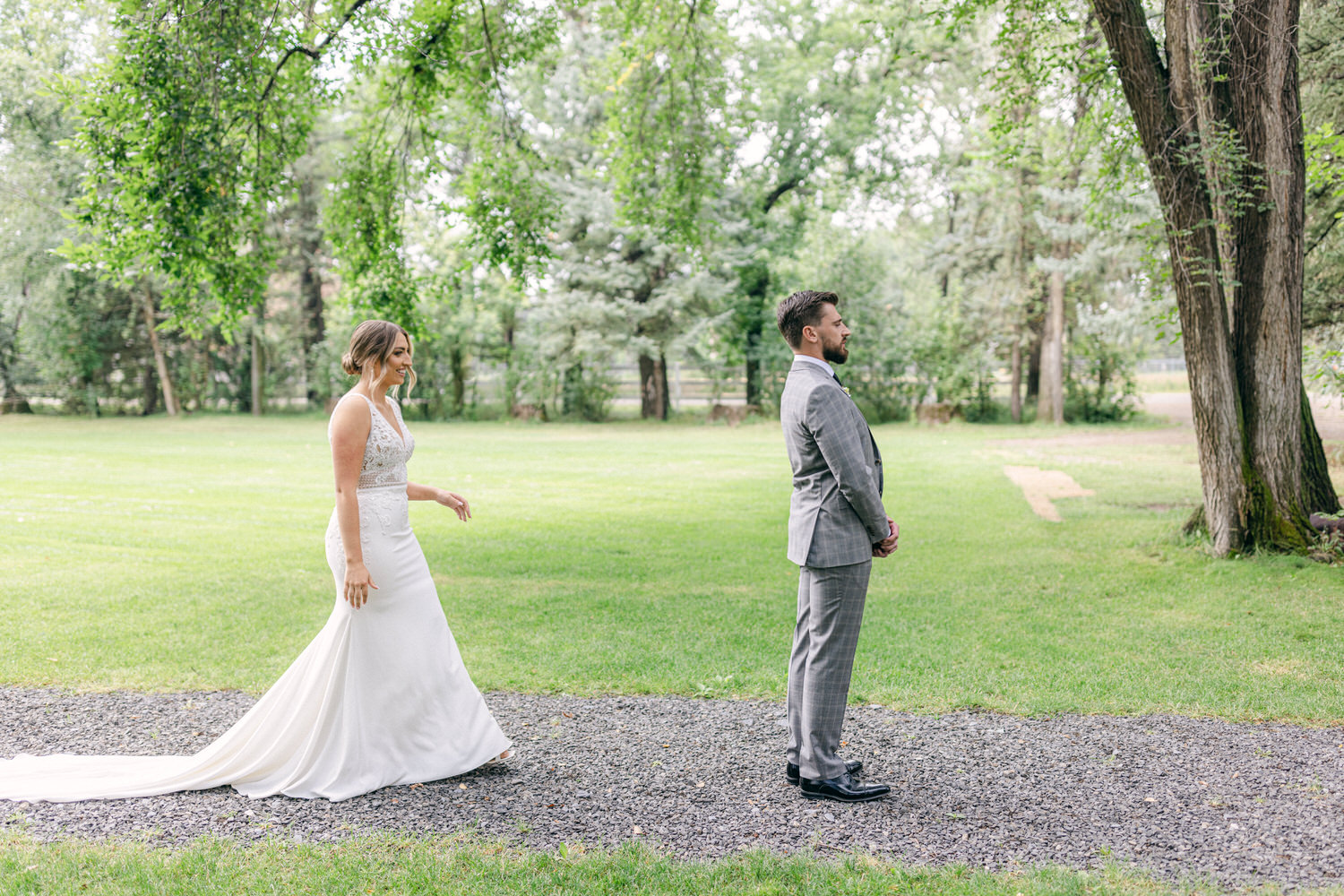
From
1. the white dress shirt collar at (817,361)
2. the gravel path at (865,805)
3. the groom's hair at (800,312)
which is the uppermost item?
the groom's hair at (800,312)

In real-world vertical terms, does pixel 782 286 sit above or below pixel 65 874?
above

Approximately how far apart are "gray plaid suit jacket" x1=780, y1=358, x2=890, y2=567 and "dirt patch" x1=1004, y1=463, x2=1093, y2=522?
8.97 m

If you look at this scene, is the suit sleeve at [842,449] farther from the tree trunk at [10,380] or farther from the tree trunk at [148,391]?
the tree trunk at [10,380]

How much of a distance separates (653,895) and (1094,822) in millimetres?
1847

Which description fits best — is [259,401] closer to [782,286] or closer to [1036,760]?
[782,286]

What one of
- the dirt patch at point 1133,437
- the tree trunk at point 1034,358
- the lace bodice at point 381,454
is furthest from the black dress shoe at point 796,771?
the tree trunk at point 1034,358

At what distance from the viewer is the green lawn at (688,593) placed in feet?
19.7

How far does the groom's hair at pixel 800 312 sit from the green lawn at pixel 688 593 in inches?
95.9

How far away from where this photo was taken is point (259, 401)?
3609cm

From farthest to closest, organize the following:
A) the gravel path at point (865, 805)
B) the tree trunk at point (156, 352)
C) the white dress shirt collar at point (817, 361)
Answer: the tree trunk at point (156, 352) → the white dress shirt collar at point (817, 361) → the gravel path at point (865, 805)

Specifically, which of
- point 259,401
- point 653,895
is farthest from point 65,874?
point 259,401

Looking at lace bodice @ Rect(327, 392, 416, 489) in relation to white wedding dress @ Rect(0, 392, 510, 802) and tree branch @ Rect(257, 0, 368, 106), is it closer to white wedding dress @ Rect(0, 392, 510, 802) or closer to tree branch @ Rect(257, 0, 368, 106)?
white wedding dress @ Rect(0, 392, 510, 802)

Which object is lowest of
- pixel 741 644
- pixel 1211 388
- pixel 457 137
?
pixel 741 644

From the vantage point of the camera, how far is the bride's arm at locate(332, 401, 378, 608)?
434 centimetres
